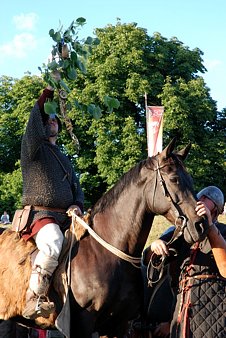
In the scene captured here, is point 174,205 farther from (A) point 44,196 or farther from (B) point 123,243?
(A) point 44,196

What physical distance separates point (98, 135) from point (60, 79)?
25.0m

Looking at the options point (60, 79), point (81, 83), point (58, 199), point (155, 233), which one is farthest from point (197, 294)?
point (81, 83)

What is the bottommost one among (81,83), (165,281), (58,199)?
(165,281)

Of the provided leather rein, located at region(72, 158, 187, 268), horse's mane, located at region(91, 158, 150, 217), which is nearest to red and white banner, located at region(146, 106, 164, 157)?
horse's mane, located at region(91, 158, 150, 217)

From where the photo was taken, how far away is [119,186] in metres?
5.93

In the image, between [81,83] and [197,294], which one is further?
[81,83]

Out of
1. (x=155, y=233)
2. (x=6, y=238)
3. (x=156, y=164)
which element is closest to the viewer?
(x=156, y=164)

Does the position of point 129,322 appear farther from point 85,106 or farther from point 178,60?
point 178,60

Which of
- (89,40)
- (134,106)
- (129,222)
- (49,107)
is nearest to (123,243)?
(129,222)

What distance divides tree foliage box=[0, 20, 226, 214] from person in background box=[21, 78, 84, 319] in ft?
74.3

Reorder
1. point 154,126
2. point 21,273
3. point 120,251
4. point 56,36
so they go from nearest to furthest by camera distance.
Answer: point 56,36 → point 120,251 → point 21,273 → point 154,126

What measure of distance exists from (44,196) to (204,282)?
6.71ft

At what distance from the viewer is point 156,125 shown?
80.7 feet

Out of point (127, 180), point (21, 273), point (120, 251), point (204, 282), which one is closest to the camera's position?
point (204, 282)
